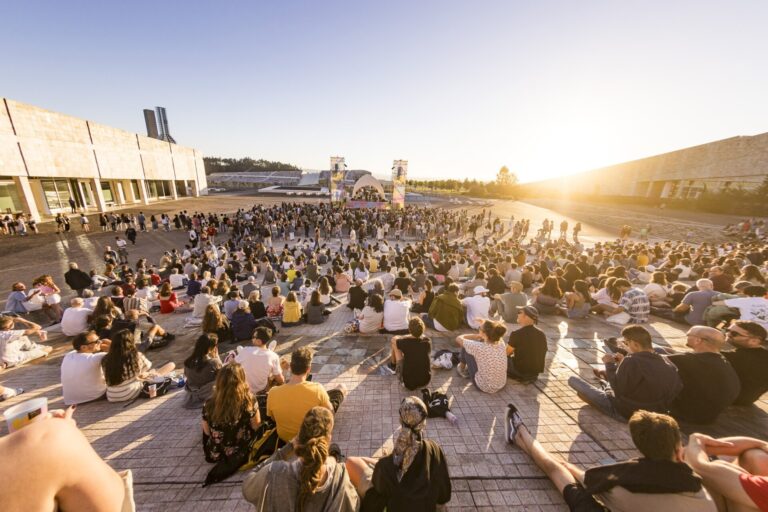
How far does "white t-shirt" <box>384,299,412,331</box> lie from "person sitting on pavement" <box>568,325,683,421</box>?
3605mm

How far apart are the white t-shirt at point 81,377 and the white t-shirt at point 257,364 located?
6.86 ft

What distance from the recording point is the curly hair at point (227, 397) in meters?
2.74

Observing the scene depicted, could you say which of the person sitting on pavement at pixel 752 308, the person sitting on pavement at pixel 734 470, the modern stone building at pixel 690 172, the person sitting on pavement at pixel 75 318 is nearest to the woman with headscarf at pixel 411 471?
the person sitting on pavement at pixel 734 470

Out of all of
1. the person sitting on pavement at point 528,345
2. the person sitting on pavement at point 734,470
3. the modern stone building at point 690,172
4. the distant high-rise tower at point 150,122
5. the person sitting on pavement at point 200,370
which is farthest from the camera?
the distant high-rise tower at point 150,122

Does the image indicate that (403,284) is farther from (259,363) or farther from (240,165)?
(240,165)

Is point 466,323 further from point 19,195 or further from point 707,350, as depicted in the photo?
point 19,195

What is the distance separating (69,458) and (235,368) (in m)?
1.24

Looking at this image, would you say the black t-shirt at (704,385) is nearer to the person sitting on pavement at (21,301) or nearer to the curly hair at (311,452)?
the curly hair at (311,452)

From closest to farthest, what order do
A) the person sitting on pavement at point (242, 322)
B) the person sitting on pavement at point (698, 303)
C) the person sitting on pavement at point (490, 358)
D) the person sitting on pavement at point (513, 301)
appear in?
1. the person sitting on pavement at point (490, 358)
2. the person sitting on pavement at point (242, 322)
3. the person sitting on pavement at point (698, 303)
4. the person sitting on pavement at point (513, 301)

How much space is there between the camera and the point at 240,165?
9944 cm

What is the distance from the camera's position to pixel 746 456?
7.82 ft

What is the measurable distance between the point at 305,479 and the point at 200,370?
2.91 meters

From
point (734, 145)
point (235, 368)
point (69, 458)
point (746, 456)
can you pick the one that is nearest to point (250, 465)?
point (235, 368)

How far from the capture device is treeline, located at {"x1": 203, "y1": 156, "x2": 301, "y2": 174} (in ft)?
316
